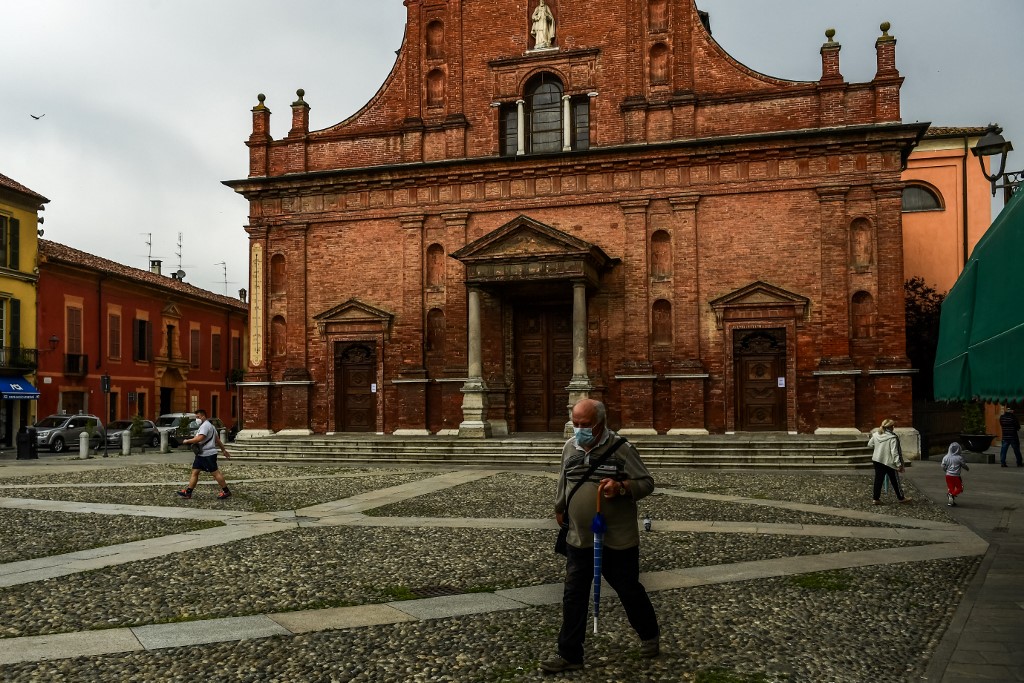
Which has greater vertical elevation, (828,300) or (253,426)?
(828,300)

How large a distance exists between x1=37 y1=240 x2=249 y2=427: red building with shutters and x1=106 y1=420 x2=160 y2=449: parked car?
2.96 metres

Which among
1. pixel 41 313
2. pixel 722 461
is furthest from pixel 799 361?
pixel 41 313

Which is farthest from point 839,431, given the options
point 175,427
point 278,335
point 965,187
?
point 175,427

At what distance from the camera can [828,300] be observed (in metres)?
21.3

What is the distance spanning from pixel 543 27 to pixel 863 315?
37.5 feet

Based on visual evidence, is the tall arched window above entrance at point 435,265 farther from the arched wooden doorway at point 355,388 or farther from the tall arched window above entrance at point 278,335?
the tall arched window above entrance at point 278,335

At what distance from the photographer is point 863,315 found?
69.9 feet

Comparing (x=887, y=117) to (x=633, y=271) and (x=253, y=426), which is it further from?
(x=253, y=426)

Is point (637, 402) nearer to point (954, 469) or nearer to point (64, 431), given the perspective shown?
point (954, 469)

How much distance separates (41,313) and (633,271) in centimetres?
2397

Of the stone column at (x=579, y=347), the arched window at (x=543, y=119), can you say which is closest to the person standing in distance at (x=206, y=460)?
the stone column at (x=579, y=347)

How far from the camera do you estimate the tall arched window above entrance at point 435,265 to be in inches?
944

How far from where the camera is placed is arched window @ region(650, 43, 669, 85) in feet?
75.2

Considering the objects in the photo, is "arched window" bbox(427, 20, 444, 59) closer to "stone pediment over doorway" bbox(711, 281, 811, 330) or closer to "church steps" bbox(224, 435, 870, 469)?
"stone pediment over doorway" bbox(711, 281, 811, 330)
